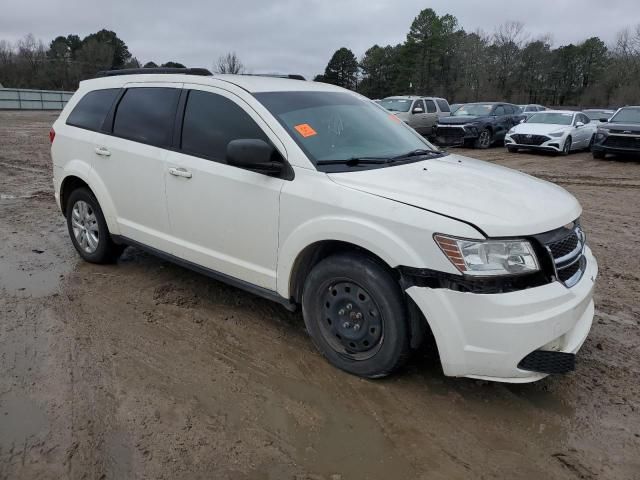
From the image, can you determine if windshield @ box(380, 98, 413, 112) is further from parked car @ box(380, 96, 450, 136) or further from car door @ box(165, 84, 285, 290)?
car door @ box(165, 84, 285, 290)

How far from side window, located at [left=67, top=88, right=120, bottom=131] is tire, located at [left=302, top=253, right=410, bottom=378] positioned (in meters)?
2.84

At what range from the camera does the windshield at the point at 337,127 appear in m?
3.56

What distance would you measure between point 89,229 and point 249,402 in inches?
120

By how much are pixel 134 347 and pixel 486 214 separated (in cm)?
254

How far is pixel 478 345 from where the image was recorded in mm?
2773

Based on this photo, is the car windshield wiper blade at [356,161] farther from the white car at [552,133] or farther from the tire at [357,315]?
the white car at [552,133]

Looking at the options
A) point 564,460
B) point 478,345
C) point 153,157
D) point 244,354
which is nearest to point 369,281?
point 478,345

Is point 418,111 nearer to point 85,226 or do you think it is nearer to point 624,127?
point 624,127

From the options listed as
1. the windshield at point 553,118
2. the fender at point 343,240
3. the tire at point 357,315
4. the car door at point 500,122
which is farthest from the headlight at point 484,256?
the car door at point 500,122

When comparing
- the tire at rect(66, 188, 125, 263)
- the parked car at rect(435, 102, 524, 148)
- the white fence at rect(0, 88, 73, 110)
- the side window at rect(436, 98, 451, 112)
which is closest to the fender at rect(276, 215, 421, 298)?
the tire at rect(66, 188, 125, 263)

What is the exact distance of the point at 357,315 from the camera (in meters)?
3.21

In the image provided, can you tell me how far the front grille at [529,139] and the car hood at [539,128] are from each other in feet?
0.45

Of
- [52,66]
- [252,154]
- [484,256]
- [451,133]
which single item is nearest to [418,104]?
[451,133]

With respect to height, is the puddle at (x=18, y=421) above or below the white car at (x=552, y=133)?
below
